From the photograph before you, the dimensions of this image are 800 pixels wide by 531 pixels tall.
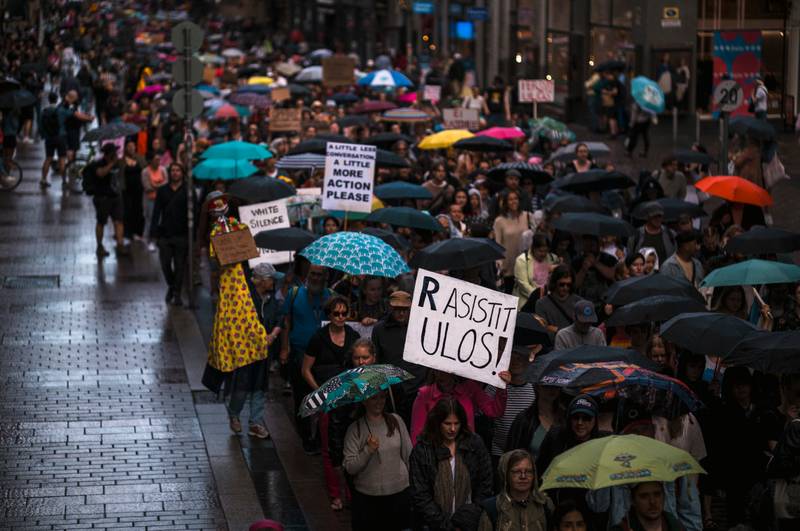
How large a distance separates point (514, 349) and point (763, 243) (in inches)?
189

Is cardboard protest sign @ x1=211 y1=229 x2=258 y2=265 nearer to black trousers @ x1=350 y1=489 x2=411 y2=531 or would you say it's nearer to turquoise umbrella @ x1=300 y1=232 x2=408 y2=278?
turquoise umbrella @ x1=300 y1=232 x2=408 y2=278

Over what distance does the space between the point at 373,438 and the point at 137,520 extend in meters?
2.49

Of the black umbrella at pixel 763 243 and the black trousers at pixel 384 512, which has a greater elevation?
the black umbrella at pixel 763 243

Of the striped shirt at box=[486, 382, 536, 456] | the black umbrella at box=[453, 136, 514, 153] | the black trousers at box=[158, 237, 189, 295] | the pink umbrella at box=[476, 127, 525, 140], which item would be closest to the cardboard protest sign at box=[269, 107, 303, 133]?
the pink umbrella at box=[476, 127, 525, 140]

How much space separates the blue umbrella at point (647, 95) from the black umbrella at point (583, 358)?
19661mm

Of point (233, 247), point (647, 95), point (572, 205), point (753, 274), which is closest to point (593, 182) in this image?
point (572, 205)

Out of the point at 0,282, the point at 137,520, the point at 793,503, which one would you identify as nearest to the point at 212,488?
the point at 137,520

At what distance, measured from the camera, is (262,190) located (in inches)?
798

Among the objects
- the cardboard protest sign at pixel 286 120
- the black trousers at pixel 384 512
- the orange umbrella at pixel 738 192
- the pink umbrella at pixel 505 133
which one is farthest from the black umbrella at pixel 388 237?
the cardboard protest sign at pixel 286 120

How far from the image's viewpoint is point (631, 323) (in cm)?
1273

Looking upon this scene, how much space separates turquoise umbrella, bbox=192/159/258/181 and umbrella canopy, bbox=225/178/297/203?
1559 mm

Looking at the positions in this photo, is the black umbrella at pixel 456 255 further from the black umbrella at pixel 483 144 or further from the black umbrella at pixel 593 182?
the black umbrella at pixel 483 144

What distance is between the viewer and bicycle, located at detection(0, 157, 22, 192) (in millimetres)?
32781

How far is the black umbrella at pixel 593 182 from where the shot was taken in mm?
19891
